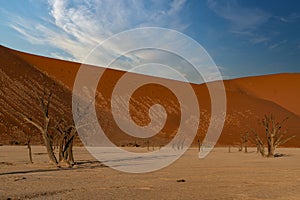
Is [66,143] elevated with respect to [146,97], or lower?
lower

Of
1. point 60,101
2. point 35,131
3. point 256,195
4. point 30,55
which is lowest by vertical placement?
point 256,195

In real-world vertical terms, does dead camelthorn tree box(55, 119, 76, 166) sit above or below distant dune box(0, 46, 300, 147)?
below

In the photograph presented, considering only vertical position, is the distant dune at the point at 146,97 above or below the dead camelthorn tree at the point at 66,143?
above

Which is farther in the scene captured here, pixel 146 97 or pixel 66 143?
pixel 146 97

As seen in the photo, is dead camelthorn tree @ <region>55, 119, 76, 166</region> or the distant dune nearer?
dead camelthorn tree @ <region>55, 119, 76, 166</region>

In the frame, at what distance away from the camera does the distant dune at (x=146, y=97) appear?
72625mm

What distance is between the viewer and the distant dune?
238 ft

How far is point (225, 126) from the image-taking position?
9125 cm

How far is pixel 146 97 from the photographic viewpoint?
103 meters

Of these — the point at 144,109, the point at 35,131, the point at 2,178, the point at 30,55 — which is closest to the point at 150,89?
the point at 144,109

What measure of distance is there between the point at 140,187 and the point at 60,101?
66202 mm

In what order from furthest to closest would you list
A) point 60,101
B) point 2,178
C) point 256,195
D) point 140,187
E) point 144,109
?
point 144,109
point 60,101
point 2,178
point 140,187
point 256,195

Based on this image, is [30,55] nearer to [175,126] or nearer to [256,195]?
[175,126]

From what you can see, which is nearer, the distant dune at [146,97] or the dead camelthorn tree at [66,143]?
the dead camelthorn tree at [66,143]
